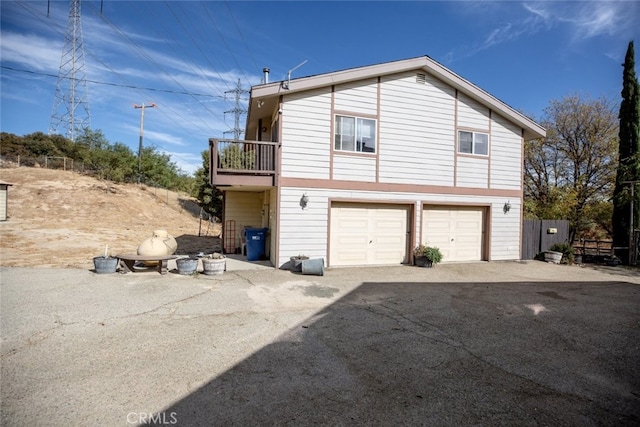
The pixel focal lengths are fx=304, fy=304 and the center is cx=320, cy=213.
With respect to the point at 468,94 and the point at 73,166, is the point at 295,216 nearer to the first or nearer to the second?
the point at 468,94

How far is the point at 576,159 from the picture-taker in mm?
15805

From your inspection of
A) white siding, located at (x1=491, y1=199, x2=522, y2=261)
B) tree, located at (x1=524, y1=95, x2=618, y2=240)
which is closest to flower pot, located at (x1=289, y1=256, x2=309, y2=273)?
white siding, located at (x1=491, y1=199, x2=522, y2=261)

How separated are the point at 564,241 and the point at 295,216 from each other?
11563 millimetres

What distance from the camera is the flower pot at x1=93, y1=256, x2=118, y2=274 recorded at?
7989 millimetres

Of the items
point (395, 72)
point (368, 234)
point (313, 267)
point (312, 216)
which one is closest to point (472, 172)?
point (395, 72)

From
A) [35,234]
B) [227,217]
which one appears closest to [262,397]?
[227,217]

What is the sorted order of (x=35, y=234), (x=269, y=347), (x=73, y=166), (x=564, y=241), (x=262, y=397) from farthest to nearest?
(x=73, y=166), (x=35, y=234), (x=564, y=241), (x=269, y=347), (x=262, y=397)

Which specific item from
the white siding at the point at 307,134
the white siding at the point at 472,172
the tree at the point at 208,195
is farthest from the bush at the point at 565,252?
the tree at the point at 208,195

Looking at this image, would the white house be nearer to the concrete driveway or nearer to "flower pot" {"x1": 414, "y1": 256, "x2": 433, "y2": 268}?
"flower pot" {"x1": 414, "y1": 256, "x2": 433, "y2": 268}

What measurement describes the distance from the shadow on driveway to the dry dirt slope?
856 cm

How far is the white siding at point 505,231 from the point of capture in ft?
38.2

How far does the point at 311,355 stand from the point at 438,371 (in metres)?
1.51

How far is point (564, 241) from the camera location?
1277 centimetres

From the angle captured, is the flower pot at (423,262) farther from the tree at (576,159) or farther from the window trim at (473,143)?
the tree at (576,159)
